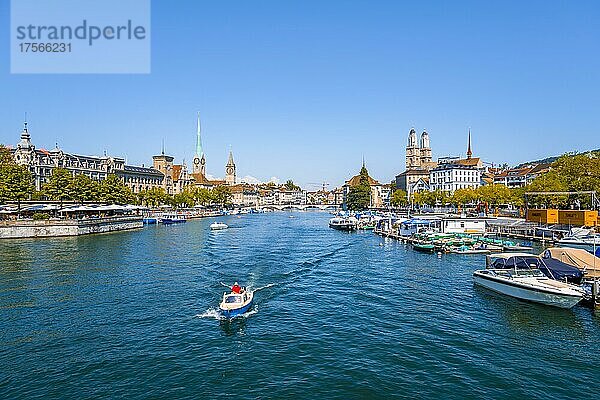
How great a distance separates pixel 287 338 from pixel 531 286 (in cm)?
1779

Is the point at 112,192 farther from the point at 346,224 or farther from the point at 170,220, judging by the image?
the point at 346,224

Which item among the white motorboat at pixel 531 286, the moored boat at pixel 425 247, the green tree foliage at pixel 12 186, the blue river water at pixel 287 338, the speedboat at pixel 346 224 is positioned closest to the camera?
the blue river water at pixel 287 338

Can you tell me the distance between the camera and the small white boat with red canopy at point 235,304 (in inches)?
1102

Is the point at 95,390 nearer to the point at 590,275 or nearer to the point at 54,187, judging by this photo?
the point at 590,275

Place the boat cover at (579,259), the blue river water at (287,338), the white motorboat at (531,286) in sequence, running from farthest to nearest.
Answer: the boat cover at (579,259), the white motorboat at (531,286), the blue river water at (287,338)

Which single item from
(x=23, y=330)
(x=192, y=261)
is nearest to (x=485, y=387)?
(x=23, y=330)

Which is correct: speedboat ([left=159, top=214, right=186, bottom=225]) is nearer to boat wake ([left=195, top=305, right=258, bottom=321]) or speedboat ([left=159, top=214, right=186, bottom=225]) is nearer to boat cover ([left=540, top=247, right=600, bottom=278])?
boat wake ([left=195, top=305, right=258, bottom=321])

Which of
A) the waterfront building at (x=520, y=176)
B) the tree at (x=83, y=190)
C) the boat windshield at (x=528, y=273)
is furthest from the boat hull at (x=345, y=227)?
the waterfront building at (x=520, y=176)

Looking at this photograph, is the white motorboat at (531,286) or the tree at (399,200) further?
the tree at (399,200)

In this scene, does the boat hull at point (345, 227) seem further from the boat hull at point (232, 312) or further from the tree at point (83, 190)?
the boat hull at point (232, 312)

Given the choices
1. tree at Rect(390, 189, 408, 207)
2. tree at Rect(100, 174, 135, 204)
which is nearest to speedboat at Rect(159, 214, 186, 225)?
tree at Rect(100, 174, 135, 204)

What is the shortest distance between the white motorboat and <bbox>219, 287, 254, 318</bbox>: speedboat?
18.9 meters

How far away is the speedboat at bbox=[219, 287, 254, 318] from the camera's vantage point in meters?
28.0

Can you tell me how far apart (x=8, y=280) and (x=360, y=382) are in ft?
113
